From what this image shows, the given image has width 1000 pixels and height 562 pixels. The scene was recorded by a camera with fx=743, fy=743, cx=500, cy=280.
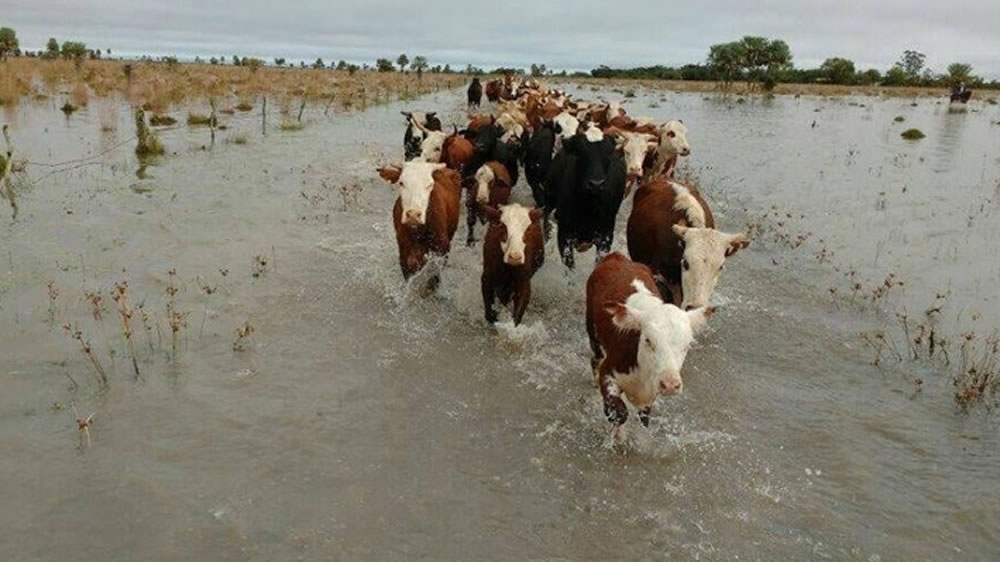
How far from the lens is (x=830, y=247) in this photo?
1189 centimetres

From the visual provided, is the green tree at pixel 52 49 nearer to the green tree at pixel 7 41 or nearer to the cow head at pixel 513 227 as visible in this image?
the green tree at pixel 7 41

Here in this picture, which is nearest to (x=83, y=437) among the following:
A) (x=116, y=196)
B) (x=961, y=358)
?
(x=961, y=358)

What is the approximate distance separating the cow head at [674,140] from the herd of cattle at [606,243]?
2.08m

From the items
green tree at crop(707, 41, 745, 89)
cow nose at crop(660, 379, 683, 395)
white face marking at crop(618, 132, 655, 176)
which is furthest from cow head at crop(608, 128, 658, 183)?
green tree at crop(707, 41, 745, 89)

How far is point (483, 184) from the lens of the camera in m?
10.0

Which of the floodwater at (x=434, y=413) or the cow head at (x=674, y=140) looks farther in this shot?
the cow head at (x=674, y=140)

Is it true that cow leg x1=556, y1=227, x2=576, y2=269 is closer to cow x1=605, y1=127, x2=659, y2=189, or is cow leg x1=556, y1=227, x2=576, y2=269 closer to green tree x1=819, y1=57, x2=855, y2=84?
cow x1=605, y1=127, x2=659, y2=189

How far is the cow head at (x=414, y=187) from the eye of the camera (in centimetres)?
764

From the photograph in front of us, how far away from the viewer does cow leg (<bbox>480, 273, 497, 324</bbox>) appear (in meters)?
7.63

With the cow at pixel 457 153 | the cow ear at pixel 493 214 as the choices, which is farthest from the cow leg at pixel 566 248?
the cow at pixel 457 153

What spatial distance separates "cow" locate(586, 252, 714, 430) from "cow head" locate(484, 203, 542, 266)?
1.03 m

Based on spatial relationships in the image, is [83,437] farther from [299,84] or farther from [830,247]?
[299,84]

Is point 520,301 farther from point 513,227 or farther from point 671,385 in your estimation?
point 671,385

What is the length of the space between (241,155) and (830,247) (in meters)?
13.3
